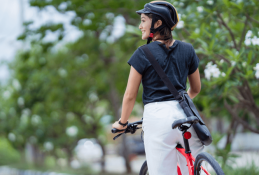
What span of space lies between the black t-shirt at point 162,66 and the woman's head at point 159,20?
79mm

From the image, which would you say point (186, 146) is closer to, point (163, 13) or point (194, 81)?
point (194, 81)

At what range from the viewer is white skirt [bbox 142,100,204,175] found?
215cm

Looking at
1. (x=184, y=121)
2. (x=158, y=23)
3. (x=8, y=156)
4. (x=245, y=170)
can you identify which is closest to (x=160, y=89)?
(x=184, y=121)

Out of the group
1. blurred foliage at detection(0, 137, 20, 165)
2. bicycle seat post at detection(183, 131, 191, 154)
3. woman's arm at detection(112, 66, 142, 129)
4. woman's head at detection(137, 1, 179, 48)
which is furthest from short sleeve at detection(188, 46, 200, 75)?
blurred foliage at detection(0, 137, 20, 165)

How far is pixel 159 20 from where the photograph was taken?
2.23m

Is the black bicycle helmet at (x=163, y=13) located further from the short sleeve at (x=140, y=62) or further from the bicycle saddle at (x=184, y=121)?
the bicycle saddle at (x=184, y=121)

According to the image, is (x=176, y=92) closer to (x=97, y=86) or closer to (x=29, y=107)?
(x=97, y=86)

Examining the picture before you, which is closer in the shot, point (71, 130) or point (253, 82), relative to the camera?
point (253, 82)

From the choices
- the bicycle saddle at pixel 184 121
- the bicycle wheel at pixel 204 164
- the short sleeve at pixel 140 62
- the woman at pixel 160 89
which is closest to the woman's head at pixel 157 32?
the woman at pixel 160 89

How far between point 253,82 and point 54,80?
7039 millimetres

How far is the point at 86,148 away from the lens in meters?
15.9

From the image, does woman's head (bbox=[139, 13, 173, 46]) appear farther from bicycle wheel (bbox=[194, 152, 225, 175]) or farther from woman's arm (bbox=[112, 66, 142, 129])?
bicycle wheel (bbox=[194, 152, 225, 175])

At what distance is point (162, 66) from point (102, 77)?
7526 millimetres

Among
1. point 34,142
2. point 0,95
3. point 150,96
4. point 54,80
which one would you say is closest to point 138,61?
point 150,96
